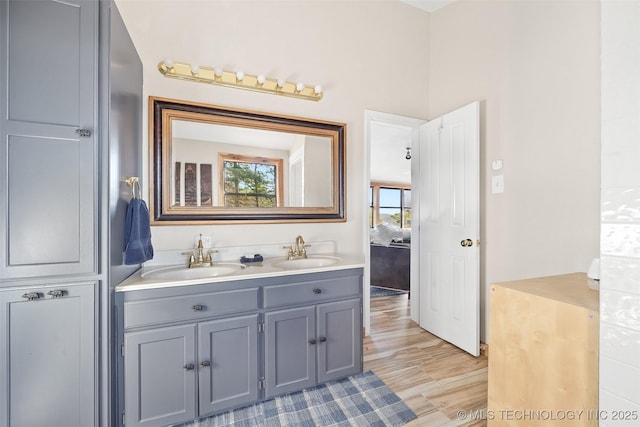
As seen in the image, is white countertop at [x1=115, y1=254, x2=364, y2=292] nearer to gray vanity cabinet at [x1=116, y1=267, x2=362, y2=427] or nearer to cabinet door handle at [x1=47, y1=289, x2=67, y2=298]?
gray vanity cabinet at [x1=116, y1=267, x2=362, y2=427]

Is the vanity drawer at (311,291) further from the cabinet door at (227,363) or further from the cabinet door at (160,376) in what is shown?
the cabinet door at (160,376)

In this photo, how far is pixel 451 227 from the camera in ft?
8.59

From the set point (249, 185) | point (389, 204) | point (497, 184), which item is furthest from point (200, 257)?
point (389, 204)

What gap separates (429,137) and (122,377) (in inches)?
116

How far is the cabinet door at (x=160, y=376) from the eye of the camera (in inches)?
59.0

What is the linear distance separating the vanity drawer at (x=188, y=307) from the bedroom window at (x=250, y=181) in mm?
762

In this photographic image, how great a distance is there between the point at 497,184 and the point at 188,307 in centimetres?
240

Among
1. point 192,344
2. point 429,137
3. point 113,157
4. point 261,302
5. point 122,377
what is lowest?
point 122,377

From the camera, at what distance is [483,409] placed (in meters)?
1.74

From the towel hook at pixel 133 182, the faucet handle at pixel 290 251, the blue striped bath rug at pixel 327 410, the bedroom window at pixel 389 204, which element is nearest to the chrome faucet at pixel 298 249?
the faucet handle at pixel 290 251

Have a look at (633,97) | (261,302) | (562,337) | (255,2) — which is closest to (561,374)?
(562,337)

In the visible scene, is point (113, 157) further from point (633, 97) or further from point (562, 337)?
point (562, 337)

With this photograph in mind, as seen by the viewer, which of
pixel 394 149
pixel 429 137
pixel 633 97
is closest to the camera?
pixel 633 97

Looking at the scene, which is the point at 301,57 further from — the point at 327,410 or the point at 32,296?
the point at 327,410
